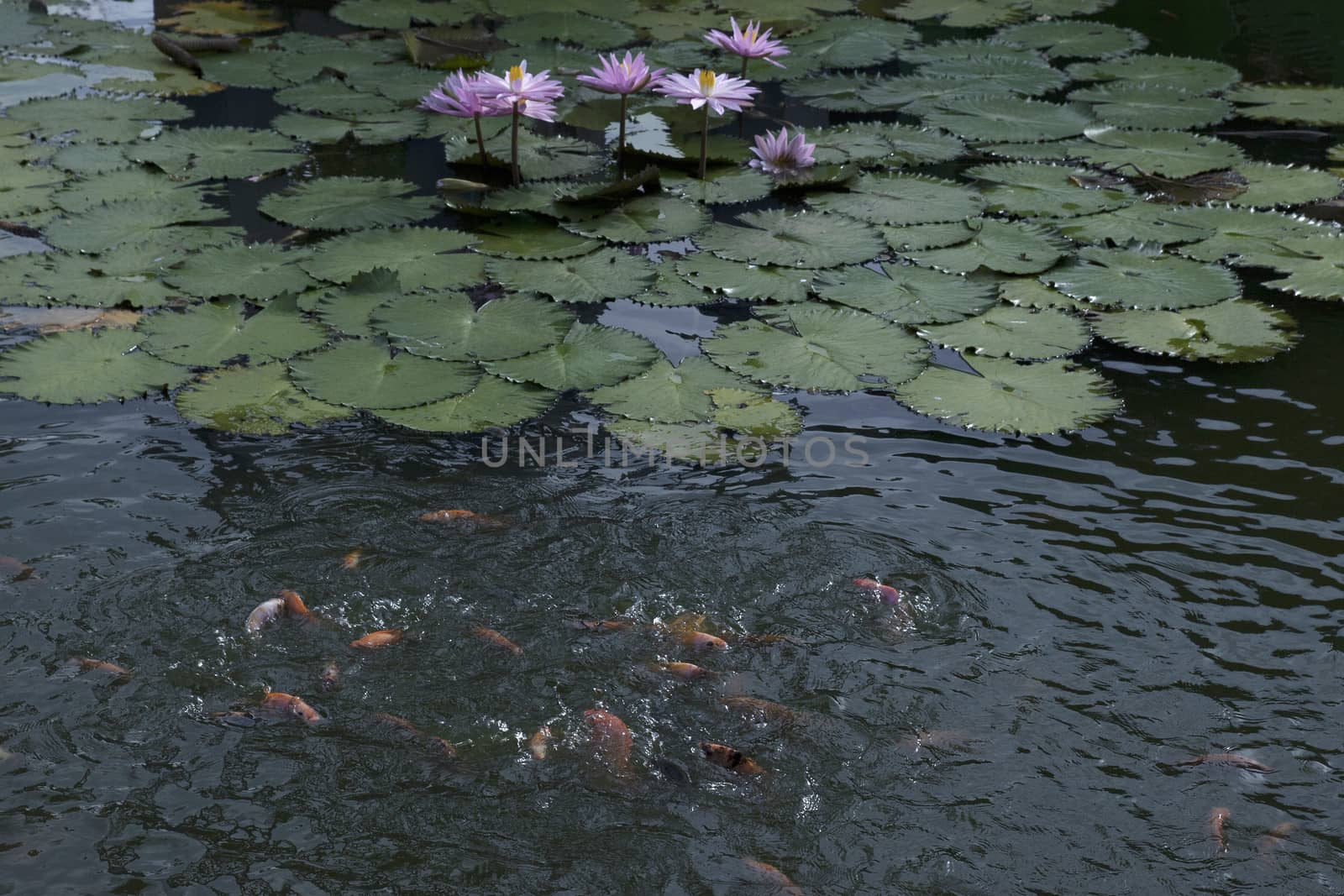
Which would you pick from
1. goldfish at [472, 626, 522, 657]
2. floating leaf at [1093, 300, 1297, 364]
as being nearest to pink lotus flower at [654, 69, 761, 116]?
floating leaf at [1093, 300, 1297, 364]

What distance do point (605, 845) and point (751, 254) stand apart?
9.26 feet

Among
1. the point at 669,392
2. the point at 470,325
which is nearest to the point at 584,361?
the point at 669,392

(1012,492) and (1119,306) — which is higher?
(1119,306)

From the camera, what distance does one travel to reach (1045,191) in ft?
16.7

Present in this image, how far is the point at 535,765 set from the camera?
2350 millimetres

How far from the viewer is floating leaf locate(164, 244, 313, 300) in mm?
4211

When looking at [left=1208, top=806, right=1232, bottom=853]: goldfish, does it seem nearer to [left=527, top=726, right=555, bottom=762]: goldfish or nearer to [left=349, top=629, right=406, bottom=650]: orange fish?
[left=527, top=726, right=555, bottom=762]: goldfish

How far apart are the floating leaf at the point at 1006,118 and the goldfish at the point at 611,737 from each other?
13.6ft

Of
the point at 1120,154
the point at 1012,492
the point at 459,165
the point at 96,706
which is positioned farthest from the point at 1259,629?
the point at 459,165

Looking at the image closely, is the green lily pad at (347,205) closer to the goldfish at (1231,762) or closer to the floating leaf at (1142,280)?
the floating leaf at (1142,280)

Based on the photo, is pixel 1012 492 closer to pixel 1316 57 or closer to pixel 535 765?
pixel 535 765

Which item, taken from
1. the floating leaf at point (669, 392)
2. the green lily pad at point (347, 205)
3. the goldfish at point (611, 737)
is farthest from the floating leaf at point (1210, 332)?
the green lily pad at point (347, 205)

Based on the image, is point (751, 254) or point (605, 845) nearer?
point (605, 845)

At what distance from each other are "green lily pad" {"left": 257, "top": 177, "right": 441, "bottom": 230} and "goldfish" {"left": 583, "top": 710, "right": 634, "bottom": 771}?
2918mm
